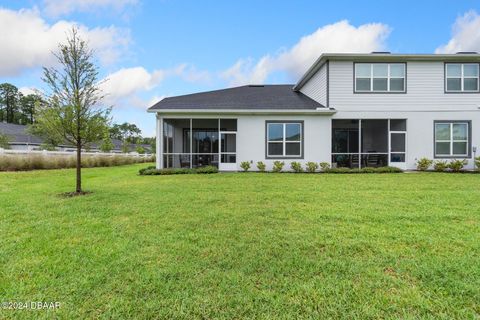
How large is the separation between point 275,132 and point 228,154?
2692 mm

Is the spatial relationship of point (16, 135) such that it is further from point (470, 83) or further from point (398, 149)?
point (470, 83)

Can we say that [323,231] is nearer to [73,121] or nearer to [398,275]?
[398,275]

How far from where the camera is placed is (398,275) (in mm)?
2977

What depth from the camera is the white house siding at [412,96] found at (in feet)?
46.5

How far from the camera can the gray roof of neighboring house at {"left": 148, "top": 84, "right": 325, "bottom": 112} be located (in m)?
14.4

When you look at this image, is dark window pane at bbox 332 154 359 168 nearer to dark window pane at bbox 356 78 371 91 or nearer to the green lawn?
dark window pane at bbox 356 78 371 91

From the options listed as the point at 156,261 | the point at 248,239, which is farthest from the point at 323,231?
the point at 156,261

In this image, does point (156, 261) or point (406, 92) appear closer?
point (156, 261)

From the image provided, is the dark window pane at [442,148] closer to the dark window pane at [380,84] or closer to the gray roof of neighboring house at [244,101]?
the dark window pane at [380,84]

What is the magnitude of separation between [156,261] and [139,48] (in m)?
18.4

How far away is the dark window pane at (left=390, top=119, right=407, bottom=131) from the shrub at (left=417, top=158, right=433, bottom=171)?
5.84 ft

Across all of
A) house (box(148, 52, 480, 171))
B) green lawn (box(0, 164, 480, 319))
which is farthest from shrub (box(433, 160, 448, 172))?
green lawn (box(0, 164, 480, 319))

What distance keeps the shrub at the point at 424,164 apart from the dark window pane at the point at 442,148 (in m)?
0.85

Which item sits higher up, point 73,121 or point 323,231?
point 73,121
